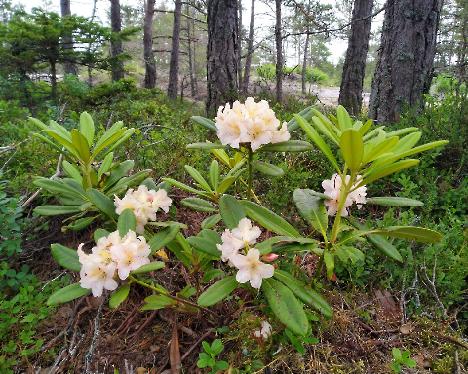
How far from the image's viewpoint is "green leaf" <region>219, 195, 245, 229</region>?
4.40ft

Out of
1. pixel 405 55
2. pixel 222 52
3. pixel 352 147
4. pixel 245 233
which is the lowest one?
pixel 245 233

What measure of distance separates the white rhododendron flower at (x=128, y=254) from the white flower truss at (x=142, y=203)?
0.22 m

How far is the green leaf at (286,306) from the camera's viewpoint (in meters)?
1.15

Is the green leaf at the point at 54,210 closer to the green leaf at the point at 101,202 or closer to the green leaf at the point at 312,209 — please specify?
the green leaf at the point at 101,202

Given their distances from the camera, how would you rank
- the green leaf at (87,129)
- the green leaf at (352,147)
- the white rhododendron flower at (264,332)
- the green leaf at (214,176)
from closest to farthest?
the green leaf at (352,147) < the white rhododendron flower at (264,332) < the green leaf at (214,176) < the green leaf at (87,129)

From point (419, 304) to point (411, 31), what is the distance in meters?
2.60

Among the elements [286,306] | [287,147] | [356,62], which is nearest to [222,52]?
[356,62]

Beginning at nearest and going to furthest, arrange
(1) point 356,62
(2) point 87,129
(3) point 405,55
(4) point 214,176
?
(4) point 214,176 → (2) point 87,129 → (3) point 405,55 → (1) point 356,62

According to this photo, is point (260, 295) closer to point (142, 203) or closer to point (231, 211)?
point (231, 211)

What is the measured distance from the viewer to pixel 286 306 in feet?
3.96

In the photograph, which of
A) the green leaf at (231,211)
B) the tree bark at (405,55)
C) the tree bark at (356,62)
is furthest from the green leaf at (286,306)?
the tree bark at (356,62)

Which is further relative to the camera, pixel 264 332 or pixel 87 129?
pixel 87 129

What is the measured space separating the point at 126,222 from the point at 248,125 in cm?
57

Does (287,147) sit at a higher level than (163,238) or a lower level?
higher
